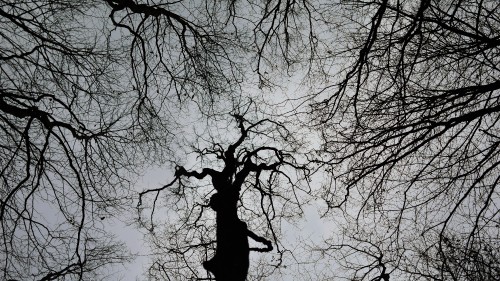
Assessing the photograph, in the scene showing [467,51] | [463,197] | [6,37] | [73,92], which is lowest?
[463,197]

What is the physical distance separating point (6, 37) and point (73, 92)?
108 centimetres

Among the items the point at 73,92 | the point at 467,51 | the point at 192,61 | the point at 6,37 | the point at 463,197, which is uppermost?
the point at 192,61

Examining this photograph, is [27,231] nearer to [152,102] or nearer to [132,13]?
[152,102]

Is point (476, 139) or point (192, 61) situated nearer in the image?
point (476, 139)

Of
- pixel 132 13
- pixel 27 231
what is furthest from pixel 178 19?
pixel 27 231

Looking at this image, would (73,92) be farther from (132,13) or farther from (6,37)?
(132,13)

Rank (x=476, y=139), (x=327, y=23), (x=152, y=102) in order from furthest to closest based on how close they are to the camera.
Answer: (x=152, y=102) → (x=327, y=23) → (x=476, y=139)

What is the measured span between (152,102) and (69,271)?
2720 millimetres

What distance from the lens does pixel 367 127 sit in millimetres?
4309

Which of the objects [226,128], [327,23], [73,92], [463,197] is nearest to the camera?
[463,197]

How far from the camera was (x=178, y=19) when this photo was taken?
552 cm

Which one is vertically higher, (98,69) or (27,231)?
(98,69)

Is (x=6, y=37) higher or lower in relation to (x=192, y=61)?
lower

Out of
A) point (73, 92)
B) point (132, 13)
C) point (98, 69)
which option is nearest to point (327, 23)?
point (132, 13)
